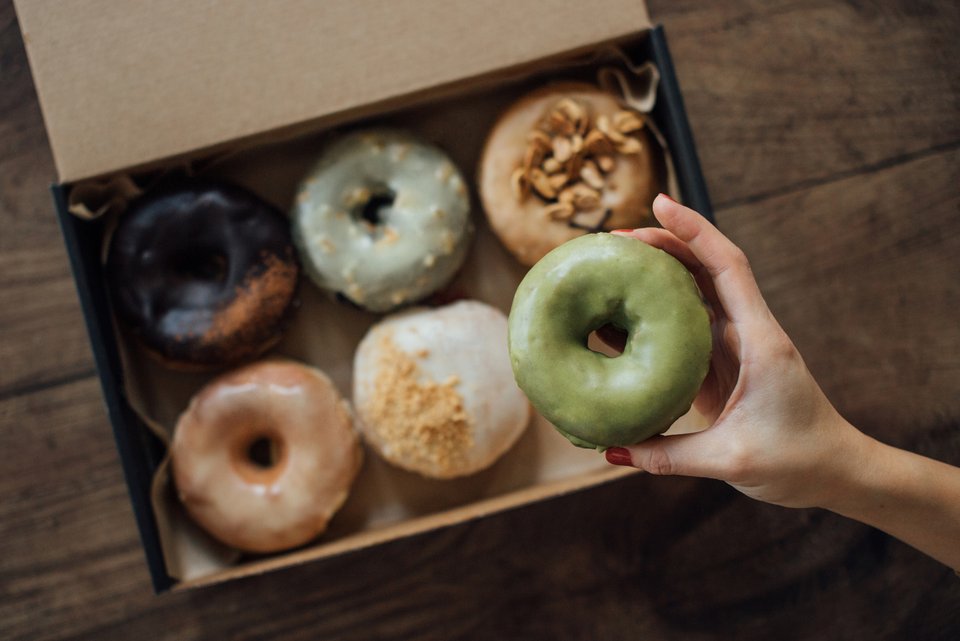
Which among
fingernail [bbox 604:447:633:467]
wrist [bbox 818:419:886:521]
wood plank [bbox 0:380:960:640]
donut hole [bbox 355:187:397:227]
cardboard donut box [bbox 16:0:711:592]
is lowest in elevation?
wood plank [bbox 0:380:960:640]

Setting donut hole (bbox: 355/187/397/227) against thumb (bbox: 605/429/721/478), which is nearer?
thumb (bbox: 605/429/721/478)

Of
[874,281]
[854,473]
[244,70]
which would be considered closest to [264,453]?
[244,70]

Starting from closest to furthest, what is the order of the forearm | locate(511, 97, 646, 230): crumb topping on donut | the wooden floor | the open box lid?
1. the forearm
2. the open box lid
3. locate(511, 97, 646, 230): crumb topping on donut
4. the wooden floor

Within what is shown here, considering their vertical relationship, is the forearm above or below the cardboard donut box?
below

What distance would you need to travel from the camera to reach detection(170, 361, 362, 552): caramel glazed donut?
3.78 feet

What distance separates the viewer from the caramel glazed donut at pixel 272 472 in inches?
45.4

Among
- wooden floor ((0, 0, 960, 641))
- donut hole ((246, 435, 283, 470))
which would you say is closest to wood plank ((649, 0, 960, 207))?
wooden floor ((0, 0, 960, 641))

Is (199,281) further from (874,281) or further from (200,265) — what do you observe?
(874,281)

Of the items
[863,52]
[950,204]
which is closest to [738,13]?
[863,52]

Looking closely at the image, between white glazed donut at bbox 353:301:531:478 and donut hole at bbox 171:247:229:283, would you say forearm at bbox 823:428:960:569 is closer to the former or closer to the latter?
white glazed donut at bbox 353:301:531:478

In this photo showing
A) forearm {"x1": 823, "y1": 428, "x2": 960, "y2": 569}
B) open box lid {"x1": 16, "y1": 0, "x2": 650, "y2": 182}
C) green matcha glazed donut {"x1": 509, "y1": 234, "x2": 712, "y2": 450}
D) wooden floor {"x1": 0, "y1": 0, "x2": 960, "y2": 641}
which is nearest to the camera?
green matcha glazed donut {"x1": 509, "y1": 234, "x2": 712, "y2": 450}

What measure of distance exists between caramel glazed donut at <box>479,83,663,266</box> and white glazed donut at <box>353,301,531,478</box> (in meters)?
0.17

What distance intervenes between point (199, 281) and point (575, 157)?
619 millimetres

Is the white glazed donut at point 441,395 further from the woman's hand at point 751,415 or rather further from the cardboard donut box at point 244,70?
the woman's hand at point 751,415
